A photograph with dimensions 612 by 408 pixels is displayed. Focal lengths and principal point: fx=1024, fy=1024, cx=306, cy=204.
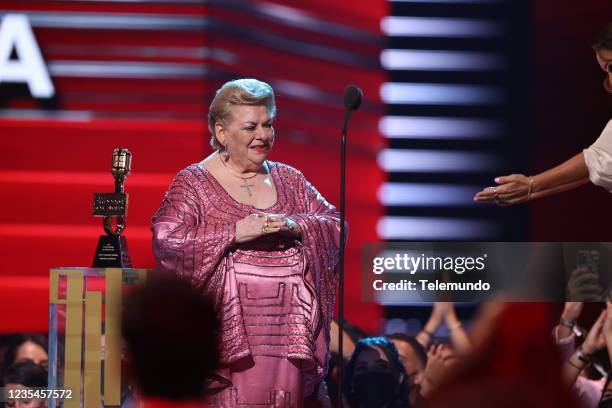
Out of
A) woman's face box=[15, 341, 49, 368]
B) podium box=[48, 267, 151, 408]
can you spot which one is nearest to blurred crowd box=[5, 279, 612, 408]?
podium box=[48, 267, 151, 408]

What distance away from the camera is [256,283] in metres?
3.96

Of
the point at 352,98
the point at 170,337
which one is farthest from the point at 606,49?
the point at 170,337

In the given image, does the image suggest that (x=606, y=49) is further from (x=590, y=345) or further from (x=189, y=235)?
(x=189, y=235)

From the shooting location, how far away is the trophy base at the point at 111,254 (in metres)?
4.23

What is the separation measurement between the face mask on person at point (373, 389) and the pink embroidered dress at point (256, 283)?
1.08 meters

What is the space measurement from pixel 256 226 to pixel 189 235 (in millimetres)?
272

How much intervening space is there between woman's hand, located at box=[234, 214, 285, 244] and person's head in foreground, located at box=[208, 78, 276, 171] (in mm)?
301

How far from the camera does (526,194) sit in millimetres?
4551

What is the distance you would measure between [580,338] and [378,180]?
1.34 metres

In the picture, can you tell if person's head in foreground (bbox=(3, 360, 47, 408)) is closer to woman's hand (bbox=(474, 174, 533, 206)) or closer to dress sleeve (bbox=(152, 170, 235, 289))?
dress sleeve (bbox=(152, 170, 235, 289))

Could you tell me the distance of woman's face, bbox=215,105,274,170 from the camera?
4.07 meters

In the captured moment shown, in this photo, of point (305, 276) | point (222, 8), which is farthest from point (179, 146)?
point (305, 276)

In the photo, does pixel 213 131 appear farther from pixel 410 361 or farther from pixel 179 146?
pixel 410 361

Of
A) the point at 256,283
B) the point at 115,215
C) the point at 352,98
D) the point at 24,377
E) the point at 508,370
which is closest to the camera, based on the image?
the point at 508,370
